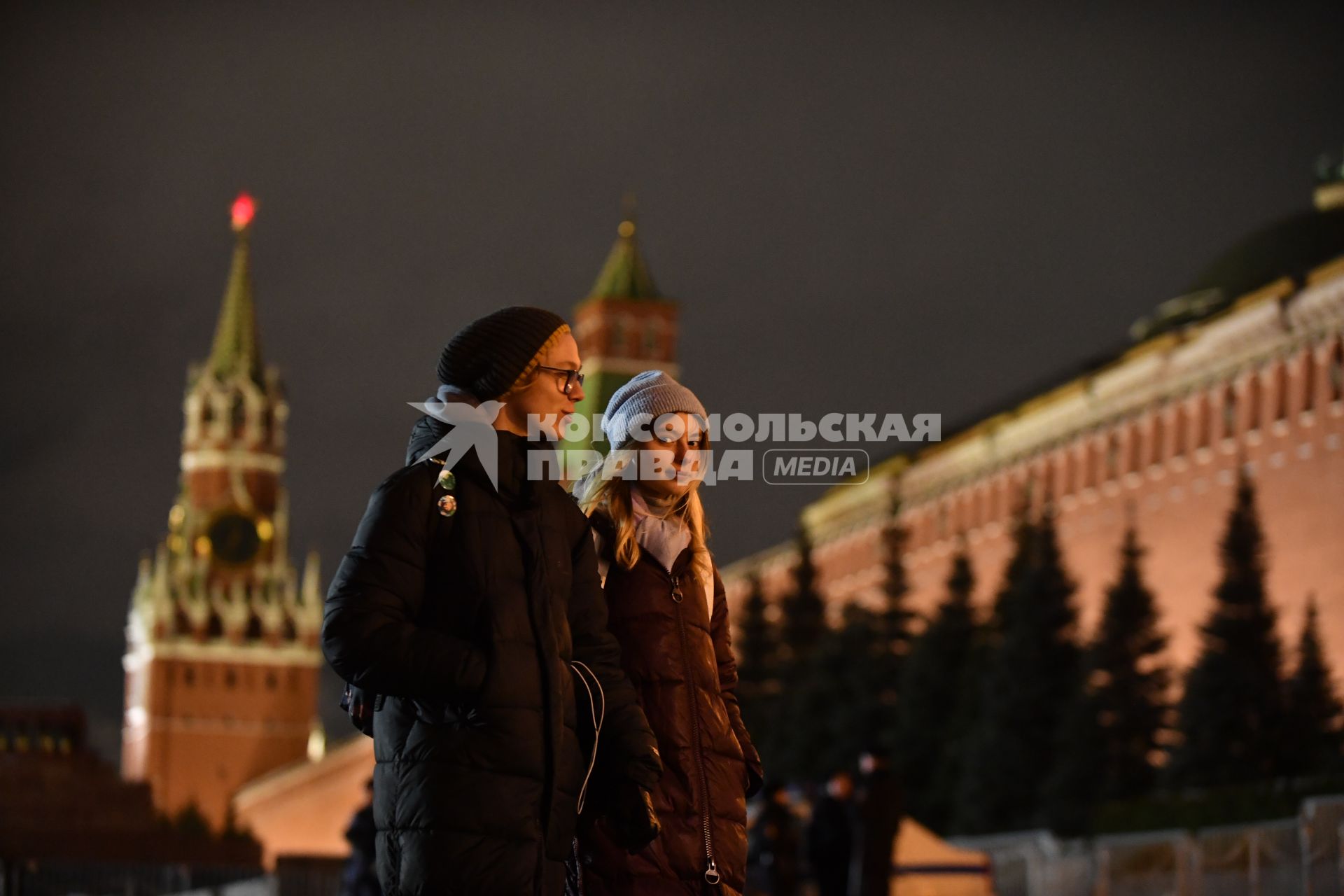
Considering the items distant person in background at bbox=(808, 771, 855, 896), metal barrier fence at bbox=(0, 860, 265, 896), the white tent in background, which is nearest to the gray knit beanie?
distant person in background at bbox=(808, 771, 855, 896)

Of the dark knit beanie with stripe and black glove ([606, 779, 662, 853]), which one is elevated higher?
the dark knit beanie with stripe

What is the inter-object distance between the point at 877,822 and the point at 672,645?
6243 mm

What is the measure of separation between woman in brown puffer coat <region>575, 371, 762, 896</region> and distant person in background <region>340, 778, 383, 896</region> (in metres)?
4.59

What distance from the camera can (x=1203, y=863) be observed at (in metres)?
12.6

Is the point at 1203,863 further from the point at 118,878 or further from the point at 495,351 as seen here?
the point at 495,351

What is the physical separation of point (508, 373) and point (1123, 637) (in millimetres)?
26136

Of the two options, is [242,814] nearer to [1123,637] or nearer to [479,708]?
[1123,637]

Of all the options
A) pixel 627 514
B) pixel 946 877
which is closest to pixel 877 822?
pixel 946 877

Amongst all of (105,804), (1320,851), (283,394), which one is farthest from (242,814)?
(1320,851)

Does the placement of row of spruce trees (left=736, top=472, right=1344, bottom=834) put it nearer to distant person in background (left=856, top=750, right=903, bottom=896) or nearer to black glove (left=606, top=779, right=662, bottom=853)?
distant person in background (left=856, top=750, right=903, bottom=896)

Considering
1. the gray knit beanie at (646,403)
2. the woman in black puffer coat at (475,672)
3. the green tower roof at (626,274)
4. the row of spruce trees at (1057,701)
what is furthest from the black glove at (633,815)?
the green tower roof at (626,274)

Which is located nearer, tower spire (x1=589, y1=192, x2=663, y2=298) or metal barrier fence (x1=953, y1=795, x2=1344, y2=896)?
metal barrier fence (x1=953, y1=795, x2=1344, y2=896)

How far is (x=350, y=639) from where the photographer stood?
4.17 m

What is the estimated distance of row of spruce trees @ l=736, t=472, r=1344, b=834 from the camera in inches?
1032
